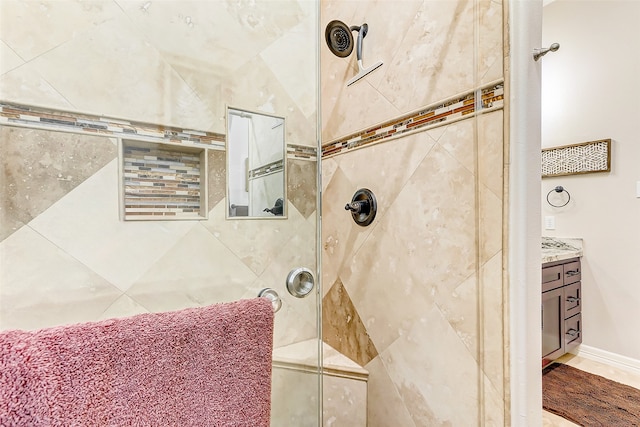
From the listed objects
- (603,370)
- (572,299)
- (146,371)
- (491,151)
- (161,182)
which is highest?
(491,151)

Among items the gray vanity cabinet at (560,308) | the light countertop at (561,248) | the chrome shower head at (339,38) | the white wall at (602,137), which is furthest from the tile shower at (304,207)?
the white wall at (602,137)

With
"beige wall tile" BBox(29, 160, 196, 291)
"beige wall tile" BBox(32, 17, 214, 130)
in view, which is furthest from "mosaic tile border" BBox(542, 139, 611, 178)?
"beige wall tile" BBox(29, 160, 196, 291)

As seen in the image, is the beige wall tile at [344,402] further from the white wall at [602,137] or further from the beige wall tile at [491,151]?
the white wall at [602,137]

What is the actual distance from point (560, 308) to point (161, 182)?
2.61 metres

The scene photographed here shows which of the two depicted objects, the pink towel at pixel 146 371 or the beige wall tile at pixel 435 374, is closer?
the pink towel at pixel 146 371

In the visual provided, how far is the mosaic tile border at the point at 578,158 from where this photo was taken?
2.14 m

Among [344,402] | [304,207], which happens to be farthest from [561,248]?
[304,207]

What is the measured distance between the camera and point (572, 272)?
219 cm

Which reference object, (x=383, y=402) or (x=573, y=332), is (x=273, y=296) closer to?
(x=383, y=402)

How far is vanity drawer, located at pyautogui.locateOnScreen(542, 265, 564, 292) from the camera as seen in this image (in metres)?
1.94

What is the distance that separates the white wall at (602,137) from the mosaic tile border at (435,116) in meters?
2.01

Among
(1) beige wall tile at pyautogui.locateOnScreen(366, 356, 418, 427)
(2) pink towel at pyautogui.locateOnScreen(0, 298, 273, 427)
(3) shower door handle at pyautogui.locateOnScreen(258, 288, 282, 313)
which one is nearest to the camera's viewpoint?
(2) pink towel at pyautogui.locateOnScreen(0, 298, 273, 427)

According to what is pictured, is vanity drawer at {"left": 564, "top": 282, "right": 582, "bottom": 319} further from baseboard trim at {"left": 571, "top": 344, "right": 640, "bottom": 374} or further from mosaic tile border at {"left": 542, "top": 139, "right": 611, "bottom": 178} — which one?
mosaic tile border at {"left": 542, "top": 139, "right": 611, "bottom": 178}

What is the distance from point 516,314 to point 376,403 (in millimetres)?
741
